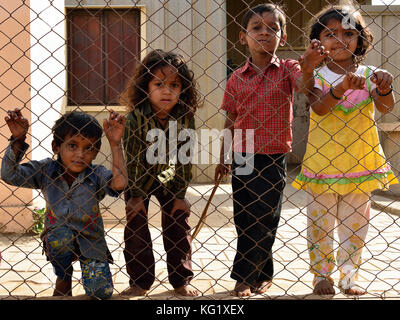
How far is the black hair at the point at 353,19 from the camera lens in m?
2.54

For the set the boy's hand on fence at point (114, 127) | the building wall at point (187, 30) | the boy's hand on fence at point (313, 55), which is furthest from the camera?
the building wall at point (187, 30)

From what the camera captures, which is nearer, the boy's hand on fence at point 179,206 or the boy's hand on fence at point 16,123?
the boy's hand on fence at point 16,123

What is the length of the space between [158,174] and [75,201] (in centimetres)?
48

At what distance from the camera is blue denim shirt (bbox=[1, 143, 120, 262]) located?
8.16 ft

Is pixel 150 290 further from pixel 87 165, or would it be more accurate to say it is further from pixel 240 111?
pixel 240 111

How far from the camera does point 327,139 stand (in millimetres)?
2633

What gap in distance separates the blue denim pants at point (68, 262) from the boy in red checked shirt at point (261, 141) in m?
0.74

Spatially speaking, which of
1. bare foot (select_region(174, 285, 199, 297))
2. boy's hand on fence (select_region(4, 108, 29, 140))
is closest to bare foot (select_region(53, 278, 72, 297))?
bare foot (select_region(174, 285, 199, 297))

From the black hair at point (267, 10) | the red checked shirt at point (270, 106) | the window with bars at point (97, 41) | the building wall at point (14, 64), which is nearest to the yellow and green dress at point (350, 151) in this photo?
the red checked shirt at point (270, 106)

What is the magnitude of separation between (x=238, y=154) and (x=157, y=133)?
19.7 inches

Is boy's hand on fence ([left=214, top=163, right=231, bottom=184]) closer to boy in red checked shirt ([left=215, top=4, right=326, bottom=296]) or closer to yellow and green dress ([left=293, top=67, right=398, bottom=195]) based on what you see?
boy in red checked shirt ([left=215, top=4, right=326, bottom=296])

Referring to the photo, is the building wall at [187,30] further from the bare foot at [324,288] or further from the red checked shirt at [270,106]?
the bare foot at [324,288]

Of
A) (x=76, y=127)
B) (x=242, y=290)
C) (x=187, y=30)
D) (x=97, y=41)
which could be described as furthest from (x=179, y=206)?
(x=97, y=41)
